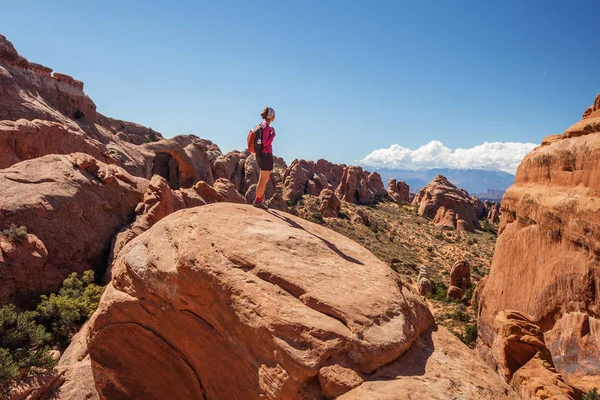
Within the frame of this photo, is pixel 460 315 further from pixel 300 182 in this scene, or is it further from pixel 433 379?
pixel 300 182

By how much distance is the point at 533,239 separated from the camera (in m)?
11.5

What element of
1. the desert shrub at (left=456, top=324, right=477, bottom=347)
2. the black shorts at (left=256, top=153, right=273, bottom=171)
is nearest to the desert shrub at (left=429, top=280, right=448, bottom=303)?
the desert shrub at (left=456, top=324, right=477, bottom=347)

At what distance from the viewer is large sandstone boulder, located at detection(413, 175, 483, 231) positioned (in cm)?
6381

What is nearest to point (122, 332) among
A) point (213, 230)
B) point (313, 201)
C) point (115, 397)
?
point (115, 397)

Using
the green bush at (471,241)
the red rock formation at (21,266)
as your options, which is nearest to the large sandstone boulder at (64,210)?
the red rock formation at (21,266)

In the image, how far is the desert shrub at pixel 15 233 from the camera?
12.2 metres

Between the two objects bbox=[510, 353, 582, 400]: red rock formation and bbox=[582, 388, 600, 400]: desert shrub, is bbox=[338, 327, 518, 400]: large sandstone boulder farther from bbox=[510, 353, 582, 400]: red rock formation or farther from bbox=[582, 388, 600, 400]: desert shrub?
bbox=[582, 388, 600, 400]: desert shrub

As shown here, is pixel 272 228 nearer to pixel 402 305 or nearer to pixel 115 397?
pixel 402 305

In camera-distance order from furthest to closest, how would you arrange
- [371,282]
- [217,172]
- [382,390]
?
[217,172], [371,282], [382,390]

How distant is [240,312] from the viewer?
5.55 metres

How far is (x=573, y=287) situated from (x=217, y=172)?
4546cm

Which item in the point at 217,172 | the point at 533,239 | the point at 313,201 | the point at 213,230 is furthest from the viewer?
the point at 313,201

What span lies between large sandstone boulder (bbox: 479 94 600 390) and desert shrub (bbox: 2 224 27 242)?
1647cm

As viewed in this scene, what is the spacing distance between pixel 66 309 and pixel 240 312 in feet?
31.3
